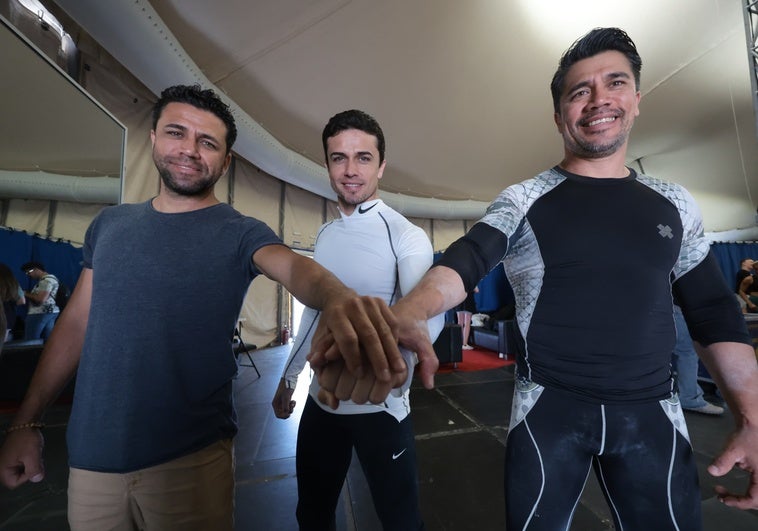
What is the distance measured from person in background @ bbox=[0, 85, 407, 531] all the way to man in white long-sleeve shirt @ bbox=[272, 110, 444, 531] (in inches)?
9.6

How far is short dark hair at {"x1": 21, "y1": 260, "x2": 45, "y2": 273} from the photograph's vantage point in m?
1.64

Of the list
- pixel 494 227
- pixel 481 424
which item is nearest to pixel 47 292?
pixel 494 227

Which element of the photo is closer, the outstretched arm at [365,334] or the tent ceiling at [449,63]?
the outstretched arm at [365,334]

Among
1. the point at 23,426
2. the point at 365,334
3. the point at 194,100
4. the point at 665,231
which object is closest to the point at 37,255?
the point at 23,426

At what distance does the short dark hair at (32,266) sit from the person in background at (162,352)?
3.95ft

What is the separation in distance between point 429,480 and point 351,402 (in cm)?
145

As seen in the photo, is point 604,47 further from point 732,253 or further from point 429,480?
point 732,253

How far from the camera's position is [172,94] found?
2.98ft

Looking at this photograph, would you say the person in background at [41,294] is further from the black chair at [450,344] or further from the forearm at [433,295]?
the black chair at [450,344]

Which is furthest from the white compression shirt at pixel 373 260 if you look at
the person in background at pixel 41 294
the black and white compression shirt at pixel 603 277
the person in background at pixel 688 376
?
the person in background at pixel 688 376

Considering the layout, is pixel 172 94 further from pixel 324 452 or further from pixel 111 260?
pixel 324 452

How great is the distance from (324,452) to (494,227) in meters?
0.83

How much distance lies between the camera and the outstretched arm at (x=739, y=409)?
737 millimetres

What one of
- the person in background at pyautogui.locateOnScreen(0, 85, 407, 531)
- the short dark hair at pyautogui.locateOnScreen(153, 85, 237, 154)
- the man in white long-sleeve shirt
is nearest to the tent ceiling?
the short dark hair at pyautogui.locateOnScreen(153, 85, 237, 154)
